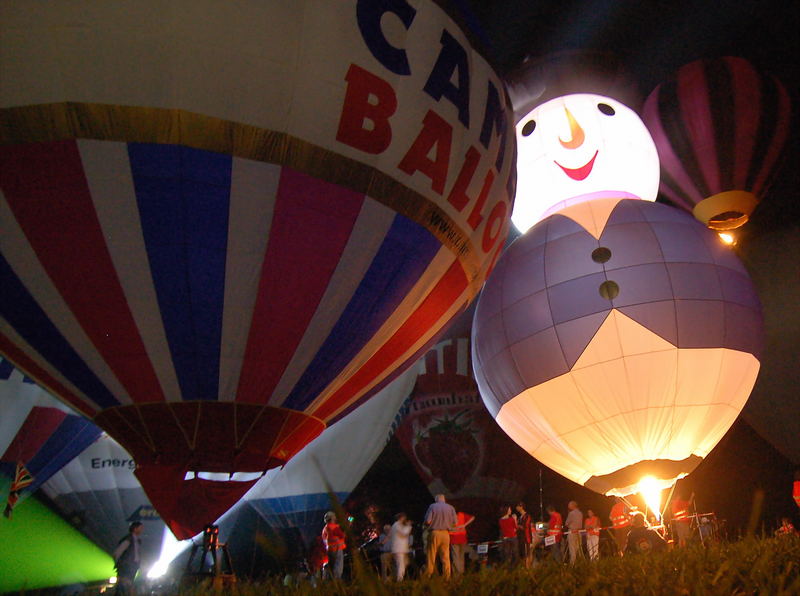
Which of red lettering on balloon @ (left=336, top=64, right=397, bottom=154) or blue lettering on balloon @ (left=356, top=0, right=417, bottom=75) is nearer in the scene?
red lettering on balloon @ (left=336, top=64, right=397, bottom=154)

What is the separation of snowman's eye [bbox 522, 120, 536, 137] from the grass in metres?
8.10

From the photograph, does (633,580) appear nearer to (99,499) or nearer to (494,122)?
(494,122)

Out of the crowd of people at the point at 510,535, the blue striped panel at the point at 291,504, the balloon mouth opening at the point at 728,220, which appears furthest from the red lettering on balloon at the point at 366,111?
the blue striped panel at the point at 291,504

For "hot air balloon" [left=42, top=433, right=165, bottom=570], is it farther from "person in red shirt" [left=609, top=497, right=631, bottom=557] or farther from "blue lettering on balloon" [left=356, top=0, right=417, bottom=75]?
"blue lettering on balloon" [left=356, top=0, right=417, bottom=75]

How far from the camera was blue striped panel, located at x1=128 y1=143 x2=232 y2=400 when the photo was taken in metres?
4.30

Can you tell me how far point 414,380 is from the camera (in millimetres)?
15672

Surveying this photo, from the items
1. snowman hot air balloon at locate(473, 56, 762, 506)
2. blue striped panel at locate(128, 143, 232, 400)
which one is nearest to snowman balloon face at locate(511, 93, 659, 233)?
snowman hot air balloon at locate(473, 56, 762, 506)

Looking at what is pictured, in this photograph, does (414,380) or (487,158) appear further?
(414,380)

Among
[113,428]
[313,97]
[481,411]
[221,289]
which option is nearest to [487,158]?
[313,97]

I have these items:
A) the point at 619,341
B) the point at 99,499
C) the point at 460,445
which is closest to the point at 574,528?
the point at 619,341

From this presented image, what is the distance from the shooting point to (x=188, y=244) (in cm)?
452

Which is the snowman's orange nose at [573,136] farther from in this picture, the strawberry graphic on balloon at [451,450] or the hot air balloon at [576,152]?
the strawberry graphic on balloon at [451,450]

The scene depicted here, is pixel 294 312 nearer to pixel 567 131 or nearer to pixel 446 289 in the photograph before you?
pixel 446 289

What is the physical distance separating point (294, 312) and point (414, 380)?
11051mm
